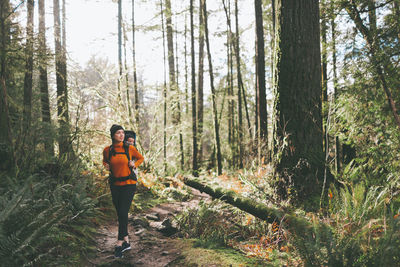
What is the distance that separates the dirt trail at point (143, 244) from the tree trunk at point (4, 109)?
2.41 metres

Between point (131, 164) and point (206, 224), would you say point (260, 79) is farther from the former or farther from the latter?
point (131, 164)

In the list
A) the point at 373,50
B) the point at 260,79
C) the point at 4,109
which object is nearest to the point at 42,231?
the point at 4,109

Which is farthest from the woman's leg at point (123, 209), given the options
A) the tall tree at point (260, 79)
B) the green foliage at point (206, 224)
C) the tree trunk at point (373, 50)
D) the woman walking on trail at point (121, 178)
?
the tall tree at point (260, 79)

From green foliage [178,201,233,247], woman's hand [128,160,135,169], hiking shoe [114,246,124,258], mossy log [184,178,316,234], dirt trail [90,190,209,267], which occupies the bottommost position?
dirt trail [90,190,209,267]

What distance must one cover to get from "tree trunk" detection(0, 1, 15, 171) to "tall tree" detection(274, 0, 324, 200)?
5056mm

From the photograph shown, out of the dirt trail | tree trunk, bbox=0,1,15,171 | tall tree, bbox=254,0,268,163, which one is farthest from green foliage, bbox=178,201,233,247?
tall tree, bbox=254,0,268,163

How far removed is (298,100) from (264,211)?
2068 mm

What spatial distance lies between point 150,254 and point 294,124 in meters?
3.18

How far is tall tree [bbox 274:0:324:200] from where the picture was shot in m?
4.36

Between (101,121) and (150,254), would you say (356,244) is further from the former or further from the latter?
(101,121)

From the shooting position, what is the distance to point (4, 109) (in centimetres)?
477

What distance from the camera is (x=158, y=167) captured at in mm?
9234

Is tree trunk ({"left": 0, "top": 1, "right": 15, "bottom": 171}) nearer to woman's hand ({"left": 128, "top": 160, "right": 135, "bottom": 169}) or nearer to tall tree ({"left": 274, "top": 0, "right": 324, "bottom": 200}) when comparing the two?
woman's hand ({"left": 128, "top": 160, "right": 135, "bottom": 169})

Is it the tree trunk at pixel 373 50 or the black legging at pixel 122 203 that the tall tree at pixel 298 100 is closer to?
the tree trunk at pixel 373 50
